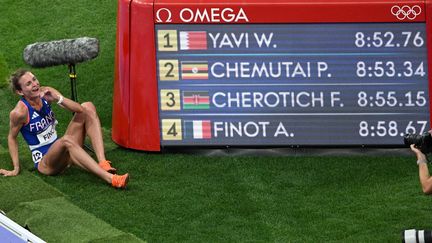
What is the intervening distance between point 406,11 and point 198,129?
220 cm

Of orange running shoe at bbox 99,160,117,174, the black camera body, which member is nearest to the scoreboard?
orange running shoe at bbox 99,160,117,174

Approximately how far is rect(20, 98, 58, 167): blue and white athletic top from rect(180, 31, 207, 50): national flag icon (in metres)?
1.39

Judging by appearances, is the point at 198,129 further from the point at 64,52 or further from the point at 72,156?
the point at 64,52

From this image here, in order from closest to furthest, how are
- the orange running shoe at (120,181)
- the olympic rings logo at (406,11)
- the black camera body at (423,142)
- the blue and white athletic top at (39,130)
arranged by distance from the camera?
1. the black camera body at (423,142)
2. the orange running shoe at (120,181)
3. the blue and white athletic top at (39,130)
4. the olympic rings logo at (406,11)

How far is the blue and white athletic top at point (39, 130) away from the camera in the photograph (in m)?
10.3

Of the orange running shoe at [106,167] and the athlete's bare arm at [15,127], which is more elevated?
the athlete's bare arm at [15,127]

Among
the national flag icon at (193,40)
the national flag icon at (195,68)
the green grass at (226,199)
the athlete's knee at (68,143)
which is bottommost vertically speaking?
the green grass at (226,199)

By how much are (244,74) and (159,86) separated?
80cm

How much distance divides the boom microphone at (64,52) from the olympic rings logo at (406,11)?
2878 mm

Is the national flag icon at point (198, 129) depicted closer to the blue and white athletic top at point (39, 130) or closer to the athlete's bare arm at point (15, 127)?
the blue and white athletic top at point (39, 130)

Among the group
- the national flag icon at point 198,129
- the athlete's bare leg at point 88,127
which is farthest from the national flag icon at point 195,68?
the athlete's bare leg at point 88,127

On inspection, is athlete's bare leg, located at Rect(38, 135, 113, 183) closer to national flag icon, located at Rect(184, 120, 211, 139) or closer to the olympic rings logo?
national flag icon, located at Rect(184, 120, 211, 139)

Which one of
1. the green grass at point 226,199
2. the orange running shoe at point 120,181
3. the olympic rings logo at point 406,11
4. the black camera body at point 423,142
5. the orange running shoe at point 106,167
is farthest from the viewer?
the olympic rings logo at point 406,11

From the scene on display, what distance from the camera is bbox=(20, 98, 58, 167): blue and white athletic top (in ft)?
33.7
